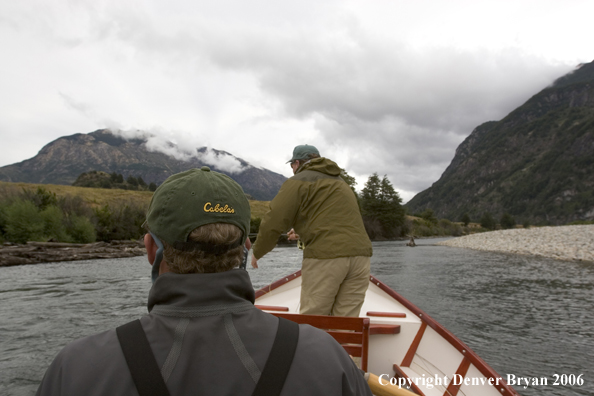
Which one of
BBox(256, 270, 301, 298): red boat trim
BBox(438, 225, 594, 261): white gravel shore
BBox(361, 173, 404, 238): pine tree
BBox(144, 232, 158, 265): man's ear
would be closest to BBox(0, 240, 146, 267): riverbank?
BBox(256, 270, 301, 298): red boat trim

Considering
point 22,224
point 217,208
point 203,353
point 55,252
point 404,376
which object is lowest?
point 55,252

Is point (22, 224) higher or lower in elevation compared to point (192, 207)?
lower

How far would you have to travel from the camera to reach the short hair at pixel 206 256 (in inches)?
52.6

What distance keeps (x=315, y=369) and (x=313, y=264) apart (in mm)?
2702

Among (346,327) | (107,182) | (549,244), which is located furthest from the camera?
(107,182)

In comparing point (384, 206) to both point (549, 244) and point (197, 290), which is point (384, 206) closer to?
point (549, 244)

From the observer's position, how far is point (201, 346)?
3.76 feet

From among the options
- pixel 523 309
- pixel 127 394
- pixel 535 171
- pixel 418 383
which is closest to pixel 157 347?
pixel 127 394

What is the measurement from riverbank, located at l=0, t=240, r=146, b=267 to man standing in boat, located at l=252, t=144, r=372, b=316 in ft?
95.7

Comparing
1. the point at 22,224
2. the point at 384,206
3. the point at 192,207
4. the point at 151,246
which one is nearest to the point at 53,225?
the point at 22,224

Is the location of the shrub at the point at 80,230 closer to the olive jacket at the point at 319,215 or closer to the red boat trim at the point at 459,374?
the olive jacket at the point at 319,215

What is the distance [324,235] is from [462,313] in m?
7.57

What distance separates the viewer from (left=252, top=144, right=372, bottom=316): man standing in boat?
3.80 m

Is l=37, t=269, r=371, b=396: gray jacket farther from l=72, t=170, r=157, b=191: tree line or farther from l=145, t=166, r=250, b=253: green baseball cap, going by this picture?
l=72, t=170, r=157, b=191: tree line
